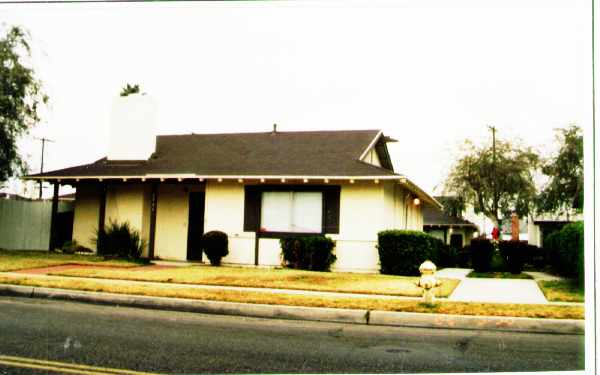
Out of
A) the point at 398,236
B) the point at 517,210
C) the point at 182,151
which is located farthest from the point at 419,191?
the point at 517,210

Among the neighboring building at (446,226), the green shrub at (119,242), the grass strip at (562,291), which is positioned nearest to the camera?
the grass strip at (562,291)

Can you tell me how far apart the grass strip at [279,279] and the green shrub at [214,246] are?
220cm

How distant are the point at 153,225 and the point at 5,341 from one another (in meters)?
Answer: 11.6

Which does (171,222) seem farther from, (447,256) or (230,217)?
(447,256)

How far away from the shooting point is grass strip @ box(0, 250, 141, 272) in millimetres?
14062

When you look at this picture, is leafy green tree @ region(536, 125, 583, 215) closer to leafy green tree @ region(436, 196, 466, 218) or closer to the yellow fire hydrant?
leafy green tree @ region(436, 196, 466, 218)

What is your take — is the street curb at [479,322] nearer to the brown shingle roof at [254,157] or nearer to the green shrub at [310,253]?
the green shrub at [310,253]

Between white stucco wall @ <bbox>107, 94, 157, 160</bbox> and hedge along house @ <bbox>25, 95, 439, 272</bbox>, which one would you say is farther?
white stucco wall @ <bbox>107, 94, 157, 160</bbox>

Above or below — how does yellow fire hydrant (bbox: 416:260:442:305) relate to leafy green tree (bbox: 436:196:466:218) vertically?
below

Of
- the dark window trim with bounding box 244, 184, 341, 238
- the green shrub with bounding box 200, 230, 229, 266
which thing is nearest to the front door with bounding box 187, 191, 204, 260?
the green shrub with bounding box 200, 230, 229, 266

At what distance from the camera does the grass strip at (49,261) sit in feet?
46.1

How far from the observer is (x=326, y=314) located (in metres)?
8.95

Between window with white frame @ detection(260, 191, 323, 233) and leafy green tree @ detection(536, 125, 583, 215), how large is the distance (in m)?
22.9

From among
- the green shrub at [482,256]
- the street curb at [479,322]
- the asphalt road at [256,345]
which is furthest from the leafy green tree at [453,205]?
Answer: the asphalt road at [256,345]
